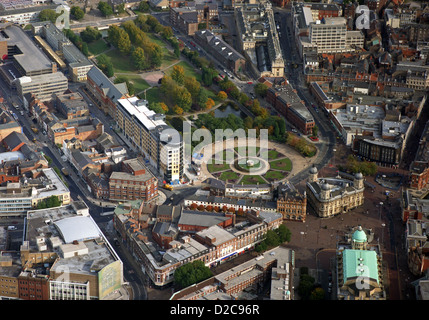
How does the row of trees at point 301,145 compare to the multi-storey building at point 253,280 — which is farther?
the row of trees at point 301,145

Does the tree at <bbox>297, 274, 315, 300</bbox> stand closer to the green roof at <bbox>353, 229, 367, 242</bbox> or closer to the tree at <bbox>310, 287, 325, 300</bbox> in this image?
the tree at <bbox>310, 287, 325, 300</bbox>

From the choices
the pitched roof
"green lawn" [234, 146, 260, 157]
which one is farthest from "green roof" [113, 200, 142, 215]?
the pitched roof

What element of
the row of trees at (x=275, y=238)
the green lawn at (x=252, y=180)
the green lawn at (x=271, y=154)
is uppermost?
the green lawn at (x=271, y=154)

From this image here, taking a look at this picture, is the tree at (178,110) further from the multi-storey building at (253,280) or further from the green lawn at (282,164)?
the multi-storey building at (253,280)

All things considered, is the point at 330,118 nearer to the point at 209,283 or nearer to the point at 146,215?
the point at 146,215

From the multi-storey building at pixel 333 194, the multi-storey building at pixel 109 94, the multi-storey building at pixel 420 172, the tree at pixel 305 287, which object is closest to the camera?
the tree at pixel 305 287

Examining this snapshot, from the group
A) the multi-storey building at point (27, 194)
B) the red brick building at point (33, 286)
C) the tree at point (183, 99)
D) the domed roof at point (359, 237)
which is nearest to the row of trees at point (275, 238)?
the domed roof at point (359, 237)

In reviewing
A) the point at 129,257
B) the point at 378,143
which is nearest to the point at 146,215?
the point at 129,257
